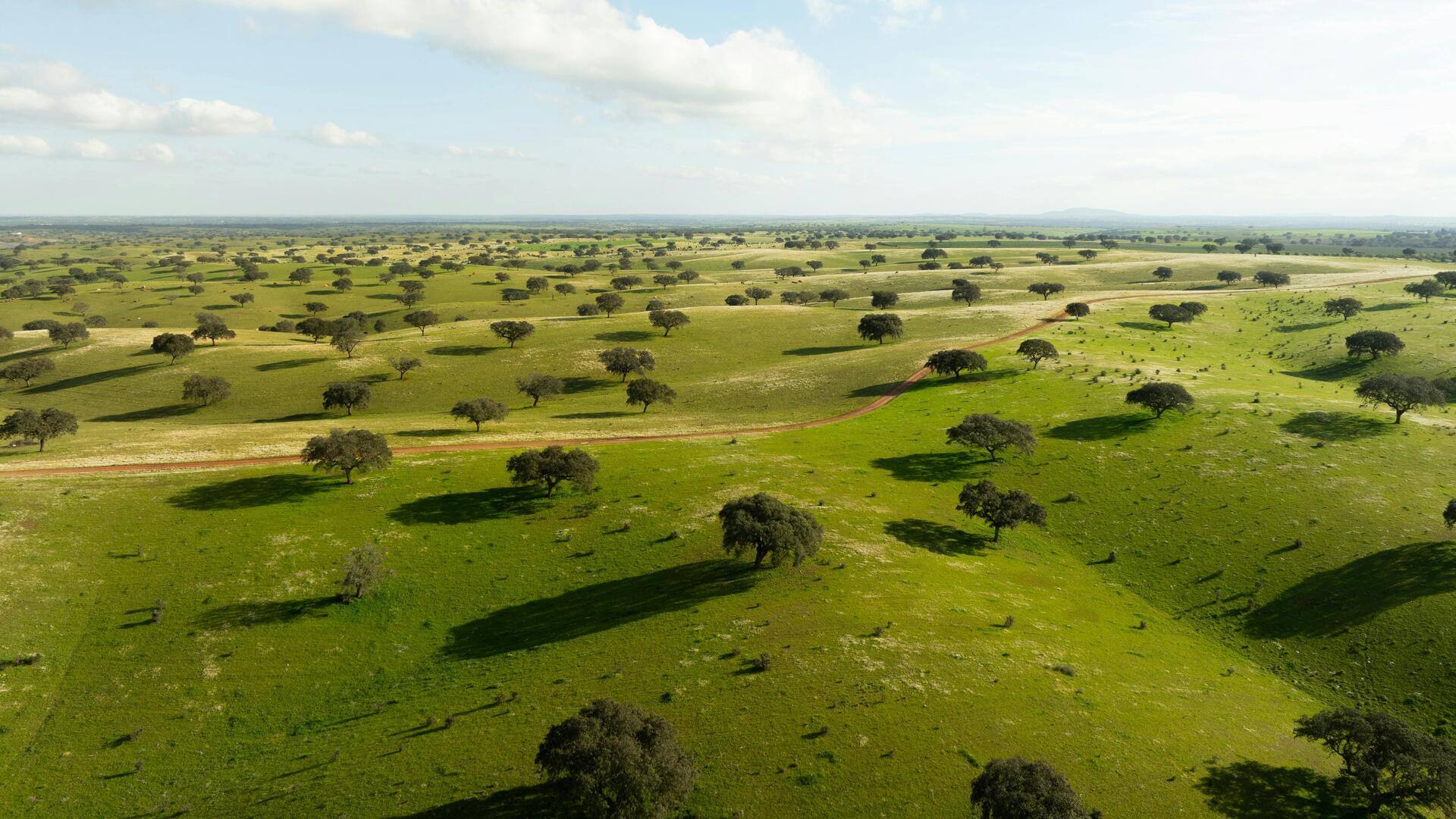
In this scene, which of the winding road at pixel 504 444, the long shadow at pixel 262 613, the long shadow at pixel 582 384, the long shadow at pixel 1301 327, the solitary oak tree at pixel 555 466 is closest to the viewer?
the long shadow at pixel 262 613

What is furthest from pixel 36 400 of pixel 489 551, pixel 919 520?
pixel 919 520

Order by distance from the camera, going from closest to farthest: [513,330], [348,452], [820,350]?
[348,452] < [513,330] < [820,350]

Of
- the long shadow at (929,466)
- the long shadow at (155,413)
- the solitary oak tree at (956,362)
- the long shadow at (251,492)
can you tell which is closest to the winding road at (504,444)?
the solitary oak tree at (956,362)

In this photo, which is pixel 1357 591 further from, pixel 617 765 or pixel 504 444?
pixel 504 444

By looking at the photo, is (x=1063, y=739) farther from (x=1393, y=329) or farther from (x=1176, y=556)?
(x=1393, y=329)

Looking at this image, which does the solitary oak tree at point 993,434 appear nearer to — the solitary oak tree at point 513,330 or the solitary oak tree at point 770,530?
the solitary oak tree at point 770,530

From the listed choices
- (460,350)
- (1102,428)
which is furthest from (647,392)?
(1102,428)
